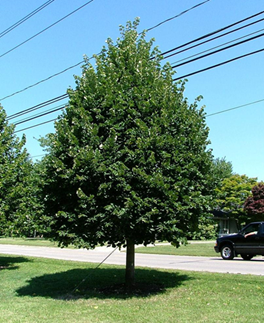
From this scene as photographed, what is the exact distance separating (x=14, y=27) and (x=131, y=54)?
6.73 m

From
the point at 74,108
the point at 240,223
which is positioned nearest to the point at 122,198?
the point at 74,108

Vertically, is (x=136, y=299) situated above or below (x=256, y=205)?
below

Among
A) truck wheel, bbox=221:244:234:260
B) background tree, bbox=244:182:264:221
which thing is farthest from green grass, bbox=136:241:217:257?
background tree, bbox=244:182:264:221

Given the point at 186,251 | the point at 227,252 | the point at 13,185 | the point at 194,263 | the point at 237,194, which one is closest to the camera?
the point at 13,185

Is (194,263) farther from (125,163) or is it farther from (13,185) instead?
(125,163)

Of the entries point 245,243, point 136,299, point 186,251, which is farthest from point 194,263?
point 136,299

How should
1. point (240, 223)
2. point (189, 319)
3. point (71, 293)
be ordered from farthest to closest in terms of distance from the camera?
point (240, 223)
point (71, 293)
point (189, 319)

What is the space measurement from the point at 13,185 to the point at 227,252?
10.5m

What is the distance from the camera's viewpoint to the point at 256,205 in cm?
3894

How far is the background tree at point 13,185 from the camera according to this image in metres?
13.1

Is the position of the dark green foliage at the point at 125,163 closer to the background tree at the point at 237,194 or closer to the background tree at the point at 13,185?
the background tree at the point at 13,185

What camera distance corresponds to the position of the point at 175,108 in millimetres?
8781

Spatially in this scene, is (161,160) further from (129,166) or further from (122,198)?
(122,198)

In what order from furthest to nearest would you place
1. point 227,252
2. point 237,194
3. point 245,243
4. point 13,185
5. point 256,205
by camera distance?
1. point 237,194
2. point 256,205
3. point 227,252
4. point 245,243
5. point 13,185
